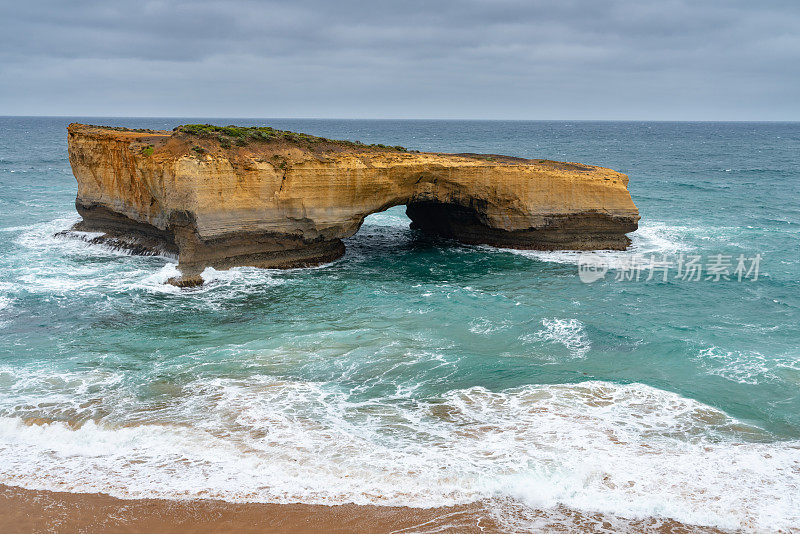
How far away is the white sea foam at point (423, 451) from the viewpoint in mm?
11312

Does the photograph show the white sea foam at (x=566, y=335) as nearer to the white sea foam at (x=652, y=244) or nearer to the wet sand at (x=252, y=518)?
the wet sand at (x=252, y=518)

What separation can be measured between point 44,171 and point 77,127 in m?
32.2

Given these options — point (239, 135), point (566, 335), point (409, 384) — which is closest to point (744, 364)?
point (566, 335)

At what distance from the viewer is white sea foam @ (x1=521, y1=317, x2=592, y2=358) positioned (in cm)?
1762

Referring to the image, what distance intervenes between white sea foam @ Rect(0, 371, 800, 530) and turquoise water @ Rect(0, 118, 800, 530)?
5 centimetres

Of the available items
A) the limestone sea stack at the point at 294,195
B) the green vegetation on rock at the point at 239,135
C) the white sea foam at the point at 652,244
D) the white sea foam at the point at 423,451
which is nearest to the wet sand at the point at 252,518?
the white sea foam at the point at 423,451

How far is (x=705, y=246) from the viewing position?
2969cm

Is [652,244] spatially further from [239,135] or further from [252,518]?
[252,518]

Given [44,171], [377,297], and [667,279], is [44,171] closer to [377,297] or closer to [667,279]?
[377,297]

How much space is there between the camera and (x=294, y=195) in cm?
2433

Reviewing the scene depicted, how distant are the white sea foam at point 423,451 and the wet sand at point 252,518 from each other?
247 mm

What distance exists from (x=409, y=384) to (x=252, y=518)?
18.4 feet

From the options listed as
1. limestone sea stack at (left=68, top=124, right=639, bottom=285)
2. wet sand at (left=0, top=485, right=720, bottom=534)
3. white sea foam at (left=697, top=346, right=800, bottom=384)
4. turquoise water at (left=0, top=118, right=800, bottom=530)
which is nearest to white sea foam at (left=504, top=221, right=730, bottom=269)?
turquoise water at (left=0, top=118, right=800, bottom=530)

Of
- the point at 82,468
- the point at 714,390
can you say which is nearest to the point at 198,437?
the point at 82,468
